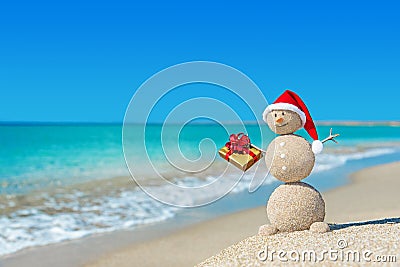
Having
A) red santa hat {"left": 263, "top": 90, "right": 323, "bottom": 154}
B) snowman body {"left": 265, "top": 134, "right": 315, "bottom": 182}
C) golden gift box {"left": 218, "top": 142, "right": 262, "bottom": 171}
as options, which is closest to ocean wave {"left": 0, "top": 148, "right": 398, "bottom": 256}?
golden gift box {"left": 218, "top": 142, "right": 262, "bottom": 171}

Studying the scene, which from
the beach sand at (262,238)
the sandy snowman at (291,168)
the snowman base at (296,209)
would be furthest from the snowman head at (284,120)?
the beach sand at (262,238)

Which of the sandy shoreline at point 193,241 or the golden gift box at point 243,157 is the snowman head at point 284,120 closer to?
the golden gift box at point 243,157

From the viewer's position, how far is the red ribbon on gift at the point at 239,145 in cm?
549

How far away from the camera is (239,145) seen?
550 centimetres

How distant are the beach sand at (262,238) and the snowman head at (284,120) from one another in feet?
4.22

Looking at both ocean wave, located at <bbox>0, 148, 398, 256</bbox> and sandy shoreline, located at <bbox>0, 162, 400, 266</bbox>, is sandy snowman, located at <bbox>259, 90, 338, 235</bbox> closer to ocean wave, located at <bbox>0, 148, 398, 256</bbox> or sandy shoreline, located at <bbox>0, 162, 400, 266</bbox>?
sandy shoreline, located at <bbox>0, 162, 400, 266</bbox>

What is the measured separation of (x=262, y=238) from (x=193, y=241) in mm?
2502

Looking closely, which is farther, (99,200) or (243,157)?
(99,200)

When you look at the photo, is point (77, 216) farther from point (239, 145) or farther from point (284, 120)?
point (284, 120)

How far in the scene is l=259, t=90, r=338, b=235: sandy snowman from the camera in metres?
5.40

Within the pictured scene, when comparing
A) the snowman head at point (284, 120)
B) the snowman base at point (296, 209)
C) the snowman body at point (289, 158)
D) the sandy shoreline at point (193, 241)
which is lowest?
the sandy shoreline at point (193, 241)

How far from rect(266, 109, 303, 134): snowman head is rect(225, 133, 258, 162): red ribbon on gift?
0.41 m

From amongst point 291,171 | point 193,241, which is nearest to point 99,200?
point 193,241

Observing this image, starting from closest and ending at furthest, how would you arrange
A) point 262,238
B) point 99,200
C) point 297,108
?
point 262,238
point 297,108
point 99,200
